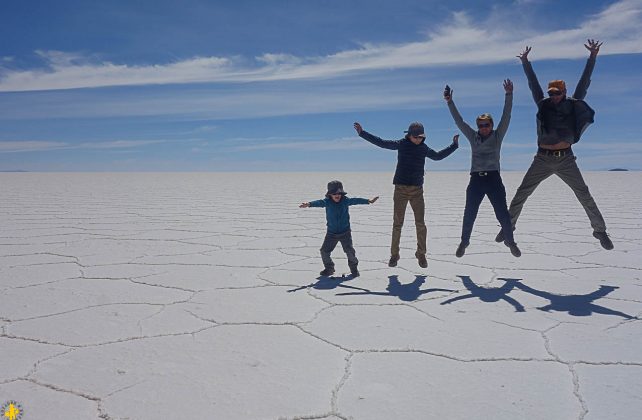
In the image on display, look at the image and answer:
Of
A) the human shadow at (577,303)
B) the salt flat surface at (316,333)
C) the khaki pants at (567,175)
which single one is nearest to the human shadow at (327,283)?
the salt flat surface at (316,333)

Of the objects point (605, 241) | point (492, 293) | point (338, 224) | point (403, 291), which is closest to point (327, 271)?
point (338, 224)

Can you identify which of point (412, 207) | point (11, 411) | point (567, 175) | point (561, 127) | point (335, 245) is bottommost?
point (11, 411)

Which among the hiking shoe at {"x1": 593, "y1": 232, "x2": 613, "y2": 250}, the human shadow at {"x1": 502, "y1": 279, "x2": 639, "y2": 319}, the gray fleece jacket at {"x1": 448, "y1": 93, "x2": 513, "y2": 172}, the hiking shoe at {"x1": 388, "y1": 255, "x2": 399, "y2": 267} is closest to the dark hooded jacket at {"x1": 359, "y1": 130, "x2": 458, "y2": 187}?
the gray fleece jacket at {"x1": 448, "y1": 93, "x2": 513, "y2": 172}

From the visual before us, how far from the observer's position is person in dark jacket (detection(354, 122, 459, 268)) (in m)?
3.61

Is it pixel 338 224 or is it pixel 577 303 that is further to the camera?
pixel 338 224

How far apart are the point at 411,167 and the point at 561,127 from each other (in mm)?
990

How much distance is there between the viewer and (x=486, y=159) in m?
3.59

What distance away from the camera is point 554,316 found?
2623 mm

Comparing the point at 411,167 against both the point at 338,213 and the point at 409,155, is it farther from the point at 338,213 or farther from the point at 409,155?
the point at 338,213

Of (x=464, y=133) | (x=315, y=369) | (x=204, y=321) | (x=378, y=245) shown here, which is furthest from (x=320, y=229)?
(x=315, y=369)

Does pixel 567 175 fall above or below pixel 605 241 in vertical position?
above

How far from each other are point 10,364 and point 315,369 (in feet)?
3.84

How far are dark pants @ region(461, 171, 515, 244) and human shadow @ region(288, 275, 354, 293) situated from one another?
3.14 feet

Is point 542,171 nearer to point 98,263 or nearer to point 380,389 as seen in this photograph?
point 380,389
